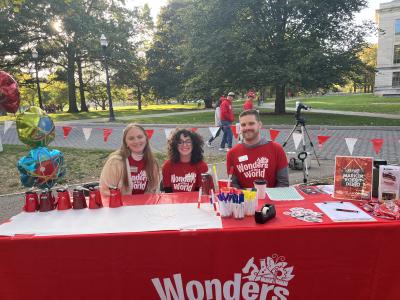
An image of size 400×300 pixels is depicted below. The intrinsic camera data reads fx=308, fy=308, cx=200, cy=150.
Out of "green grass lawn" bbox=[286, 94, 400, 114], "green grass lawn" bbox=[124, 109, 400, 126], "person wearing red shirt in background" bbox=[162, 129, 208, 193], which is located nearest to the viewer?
"person wearing red shirt in background" bbox=[162, 129, 208, 193]

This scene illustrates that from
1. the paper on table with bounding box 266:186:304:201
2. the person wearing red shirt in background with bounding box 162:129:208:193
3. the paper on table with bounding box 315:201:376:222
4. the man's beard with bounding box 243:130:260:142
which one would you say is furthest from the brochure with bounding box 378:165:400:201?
the person wearing red shirt in background with bounding box 162:129:208:193

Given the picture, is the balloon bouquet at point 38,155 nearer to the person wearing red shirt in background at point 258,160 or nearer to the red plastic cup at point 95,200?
the red plastic cup at point 95,200

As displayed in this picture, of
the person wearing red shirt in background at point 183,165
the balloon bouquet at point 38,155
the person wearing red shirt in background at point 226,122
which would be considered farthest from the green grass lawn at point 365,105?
the balloon bouquet at point 38,155

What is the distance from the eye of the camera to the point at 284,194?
9.82 feet

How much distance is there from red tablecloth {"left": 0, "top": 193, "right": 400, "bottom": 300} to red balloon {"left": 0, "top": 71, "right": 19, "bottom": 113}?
1.86 metres

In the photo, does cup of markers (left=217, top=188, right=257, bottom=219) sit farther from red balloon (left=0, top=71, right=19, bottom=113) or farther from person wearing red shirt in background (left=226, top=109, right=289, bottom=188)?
red balloon (left=0, top=71, right=19, bottom=113)

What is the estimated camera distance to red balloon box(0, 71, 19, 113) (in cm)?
336

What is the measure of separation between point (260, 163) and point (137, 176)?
1.38 metres

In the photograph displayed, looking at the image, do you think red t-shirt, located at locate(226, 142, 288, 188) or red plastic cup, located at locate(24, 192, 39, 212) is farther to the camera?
red t-shirt, located at locate(226, 142, 288, 188)

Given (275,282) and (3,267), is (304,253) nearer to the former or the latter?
(275,282)

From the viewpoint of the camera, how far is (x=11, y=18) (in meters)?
23.4

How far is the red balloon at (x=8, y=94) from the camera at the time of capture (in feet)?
11.0

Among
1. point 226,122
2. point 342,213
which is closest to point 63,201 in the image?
point 342,213

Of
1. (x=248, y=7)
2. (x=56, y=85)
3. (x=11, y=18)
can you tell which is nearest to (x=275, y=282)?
(x=248, y=7)
